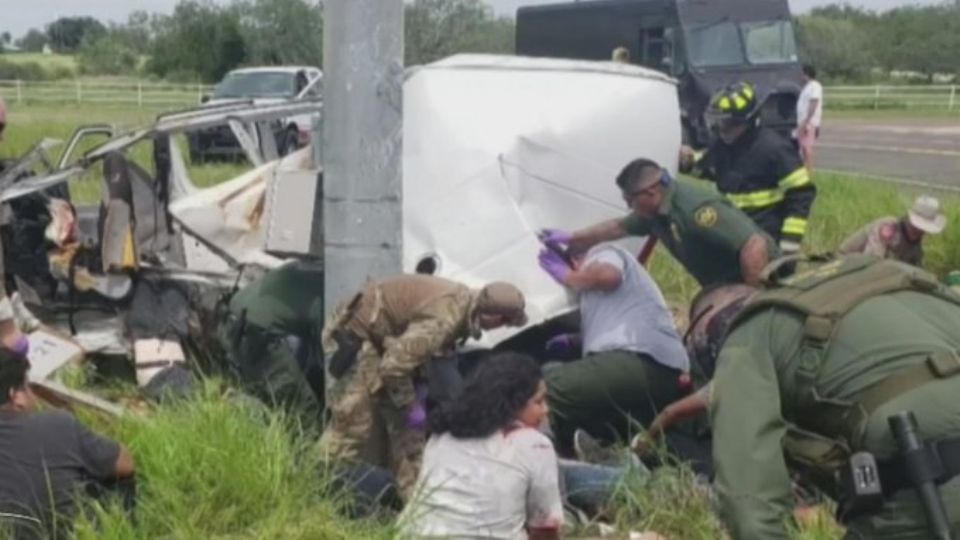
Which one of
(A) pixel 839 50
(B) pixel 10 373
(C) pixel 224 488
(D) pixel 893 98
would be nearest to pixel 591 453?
(C) pixel 224 488

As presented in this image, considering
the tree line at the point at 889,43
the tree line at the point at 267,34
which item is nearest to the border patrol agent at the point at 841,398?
the tree line at the point at 267,34

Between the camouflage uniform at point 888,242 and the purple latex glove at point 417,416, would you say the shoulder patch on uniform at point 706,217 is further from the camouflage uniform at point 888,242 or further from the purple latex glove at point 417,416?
the purple latex glove at point 417,416

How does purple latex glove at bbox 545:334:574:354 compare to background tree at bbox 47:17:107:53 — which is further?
background tree at bbox 47:17:107:53

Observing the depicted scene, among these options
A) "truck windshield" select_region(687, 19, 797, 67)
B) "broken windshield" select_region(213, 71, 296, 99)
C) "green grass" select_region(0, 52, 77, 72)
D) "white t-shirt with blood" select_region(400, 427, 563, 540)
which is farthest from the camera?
"green grass" select_region(0, 52, 77, 72)

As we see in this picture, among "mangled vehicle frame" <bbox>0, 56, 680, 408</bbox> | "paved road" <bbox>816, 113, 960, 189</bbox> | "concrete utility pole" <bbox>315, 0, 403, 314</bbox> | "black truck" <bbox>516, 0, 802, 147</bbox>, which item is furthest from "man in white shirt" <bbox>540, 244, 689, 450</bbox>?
"black truck" <bbox>516, 0, 802, 147</bbox>

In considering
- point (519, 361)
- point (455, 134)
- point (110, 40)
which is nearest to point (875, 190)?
point (455, 134)

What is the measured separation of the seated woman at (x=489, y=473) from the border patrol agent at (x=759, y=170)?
320 cm

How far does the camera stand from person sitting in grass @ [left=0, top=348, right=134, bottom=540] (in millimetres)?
4840

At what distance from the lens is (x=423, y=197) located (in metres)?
6.80

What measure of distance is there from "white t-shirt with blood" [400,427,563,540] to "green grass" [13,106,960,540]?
0.54 ft

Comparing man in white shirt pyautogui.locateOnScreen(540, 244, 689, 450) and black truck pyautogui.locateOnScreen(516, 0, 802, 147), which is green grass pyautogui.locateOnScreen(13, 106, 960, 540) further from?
black truck pyautogui.locateOnScreen(516, 0, 802, 147)

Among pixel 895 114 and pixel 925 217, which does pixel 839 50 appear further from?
pixel 925 217

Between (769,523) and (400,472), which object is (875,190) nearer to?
(400,472)

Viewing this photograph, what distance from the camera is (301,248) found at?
245 inches
